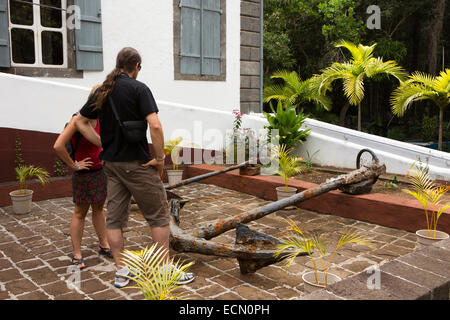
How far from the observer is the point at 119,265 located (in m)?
3.47

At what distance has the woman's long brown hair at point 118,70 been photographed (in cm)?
320

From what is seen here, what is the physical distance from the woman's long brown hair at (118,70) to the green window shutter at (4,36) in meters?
4.08

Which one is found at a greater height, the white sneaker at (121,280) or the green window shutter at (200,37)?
the green window shutter at (200,37)

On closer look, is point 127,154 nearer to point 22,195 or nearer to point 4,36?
point 22,195

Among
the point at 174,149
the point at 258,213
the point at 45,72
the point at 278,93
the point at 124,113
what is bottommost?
the point at 258,213

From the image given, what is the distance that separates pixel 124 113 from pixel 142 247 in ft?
5.55

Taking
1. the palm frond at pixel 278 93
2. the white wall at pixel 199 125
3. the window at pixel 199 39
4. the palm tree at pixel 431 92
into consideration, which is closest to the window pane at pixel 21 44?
the white wall at pixel 199 125

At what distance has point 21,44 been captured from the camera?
7691 millimetres

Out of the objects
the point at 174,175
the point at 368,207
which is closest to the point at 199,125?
the point at 174,175

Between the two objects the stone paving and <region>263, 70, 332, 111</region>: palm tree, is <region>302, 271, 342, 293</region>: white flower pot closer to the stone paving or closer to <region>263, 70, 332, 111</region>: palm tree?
the stone paving

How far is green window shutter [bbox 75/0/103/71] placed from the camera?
712 centimetres

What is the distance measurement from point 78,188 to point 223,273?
4.97 feet

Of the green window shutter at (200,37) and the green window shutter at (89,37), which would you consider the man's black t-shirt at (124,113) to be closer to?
the green window shutter at (89,37)

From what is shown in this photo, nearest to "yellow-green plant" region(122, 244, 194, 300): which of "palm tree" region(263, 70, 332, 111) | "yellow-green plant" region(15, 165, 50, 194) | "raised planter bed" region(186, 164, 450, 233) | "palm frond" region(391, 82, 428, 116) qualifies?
"raised planter bed" region(186, 164, 450, 233)
